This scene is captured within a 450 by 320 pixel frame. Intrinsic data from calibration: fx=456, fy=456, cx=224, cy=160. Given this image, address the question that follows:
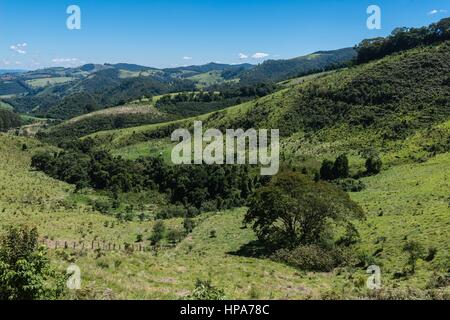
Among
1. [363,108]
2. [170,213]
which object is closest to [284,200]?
[170,213]

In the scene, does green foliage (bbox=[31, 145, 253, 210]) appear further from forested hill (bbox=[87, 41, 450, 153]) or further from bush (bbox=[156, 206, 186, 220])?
forested hill (bbox=[87, 41, 450, 153])

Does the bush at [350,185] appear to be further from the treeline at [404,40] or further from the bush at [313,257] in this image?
the treeline at [404,40]

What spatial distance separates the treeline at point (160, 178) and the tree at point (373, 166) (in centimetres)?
2190

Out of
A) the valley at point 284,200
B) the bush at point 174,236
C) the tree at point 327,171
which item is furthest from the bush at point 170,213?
the tree at point 327,171

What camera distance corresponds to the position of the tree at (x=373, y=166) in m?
84.6

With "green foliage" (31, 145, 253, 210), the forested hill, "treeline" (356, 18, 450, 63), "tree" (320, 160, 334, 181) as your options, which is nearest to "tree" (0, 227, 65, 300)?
"green foliage" (31, 145, 253, 210)

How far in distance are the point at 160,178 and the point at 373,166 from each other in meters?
50.5

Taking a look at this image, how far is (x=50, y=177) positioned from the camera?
106 m

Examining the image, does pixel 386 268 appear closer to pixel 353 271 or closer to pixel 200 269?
pixel 353 271

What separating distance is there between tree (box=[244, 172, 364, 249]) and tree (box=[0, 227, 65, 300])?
81.0ft

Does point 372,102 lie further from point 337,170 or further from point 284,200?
point 284,200

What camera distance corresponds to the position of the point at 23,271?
A: 18359 mm
